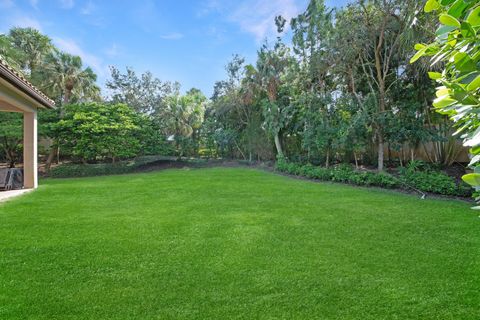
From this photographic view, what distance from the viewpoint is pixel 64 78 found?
15.0 m

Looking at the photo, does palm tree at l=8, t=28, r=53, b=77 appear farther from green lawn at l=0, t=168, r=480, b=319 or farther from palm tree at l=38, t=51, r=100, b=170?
green lawn at l=0, t=168, r=480, b=319

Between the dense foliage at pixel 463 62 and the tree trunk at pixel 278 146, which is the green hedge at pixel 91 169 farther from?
the dense foliage at pixel 463 62

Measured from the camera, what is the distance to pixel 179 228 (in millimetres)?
4777

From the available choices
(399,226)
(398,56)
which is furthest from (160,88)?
(399,226)

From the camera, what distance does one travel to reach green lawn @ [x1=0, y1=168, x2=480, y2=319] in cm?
255

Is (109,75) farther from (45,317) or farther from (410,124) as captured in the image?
(45,317)

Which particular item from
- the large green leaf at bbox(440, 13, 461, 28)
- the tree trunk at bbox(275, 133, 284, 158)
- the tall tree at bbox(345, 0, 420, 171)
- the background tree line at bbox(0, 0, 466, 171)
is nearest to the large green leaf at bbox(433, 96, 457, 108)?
the large green leaf at bbox(440, 13, 461, 28)

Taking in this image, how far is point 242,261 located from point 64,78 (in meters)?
15.7

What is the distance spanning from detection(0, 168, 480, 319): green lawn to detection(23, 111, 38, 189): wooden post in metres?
2.98

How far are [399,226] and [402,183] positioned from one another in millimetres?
3789

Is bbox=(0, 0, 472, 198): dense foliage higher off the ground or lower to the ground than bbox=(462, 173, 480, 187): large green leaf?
higher

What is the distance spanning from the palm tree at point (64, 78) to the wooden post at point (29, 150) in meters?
6.05

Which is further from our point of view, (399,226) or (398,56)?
(398,56)

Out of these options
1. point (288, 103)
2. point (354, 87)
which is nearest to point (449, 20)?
point (354, 87)
